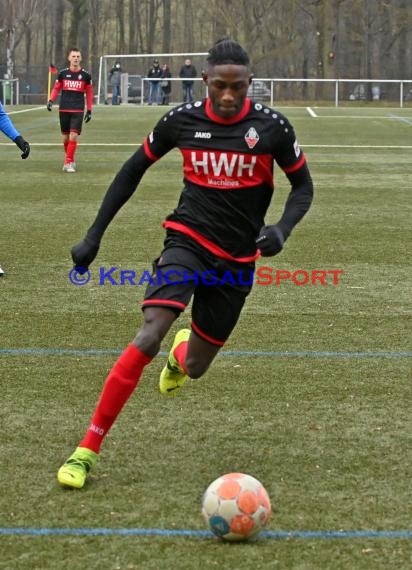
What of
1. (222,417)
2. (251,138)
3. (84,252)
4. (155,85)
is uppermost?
(251,138)

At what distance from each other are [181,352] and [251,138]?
4.52 feet

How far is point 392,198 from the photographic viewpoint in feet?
51.9

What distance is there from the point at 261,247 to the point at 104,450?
4.23 feet

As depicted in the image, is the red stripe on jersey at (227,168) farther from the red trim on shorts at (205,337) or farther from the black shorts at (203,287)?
the red trim on shorts at (205,337)

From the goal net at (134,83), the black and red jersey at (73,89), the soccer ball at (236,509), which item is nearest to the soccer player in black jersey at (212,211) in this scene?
the soccer ball at (236,509)

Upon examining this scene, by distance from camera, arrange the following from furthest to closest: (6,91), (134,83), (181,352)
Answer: (6,91) → (134,83) → (181,352)

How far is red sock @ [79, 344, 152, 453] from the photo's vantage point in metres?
5.06

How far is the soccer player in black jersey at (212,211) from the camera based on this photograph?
5.10 m

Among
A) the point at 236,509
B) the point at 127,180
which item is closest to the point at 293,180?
the point at 127,180

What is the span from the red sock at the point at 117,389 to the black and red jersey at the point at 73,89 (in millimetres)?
14245

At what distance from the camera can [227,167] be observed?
533 cm

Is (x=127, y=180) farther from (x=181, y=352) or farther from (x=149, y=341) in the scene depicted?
(x=181, y=352)

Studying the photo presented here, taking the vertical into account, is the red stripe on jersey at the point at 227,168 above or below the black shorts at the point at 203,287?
above

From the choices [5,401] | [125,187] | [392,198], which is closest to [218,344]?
[125,187]
